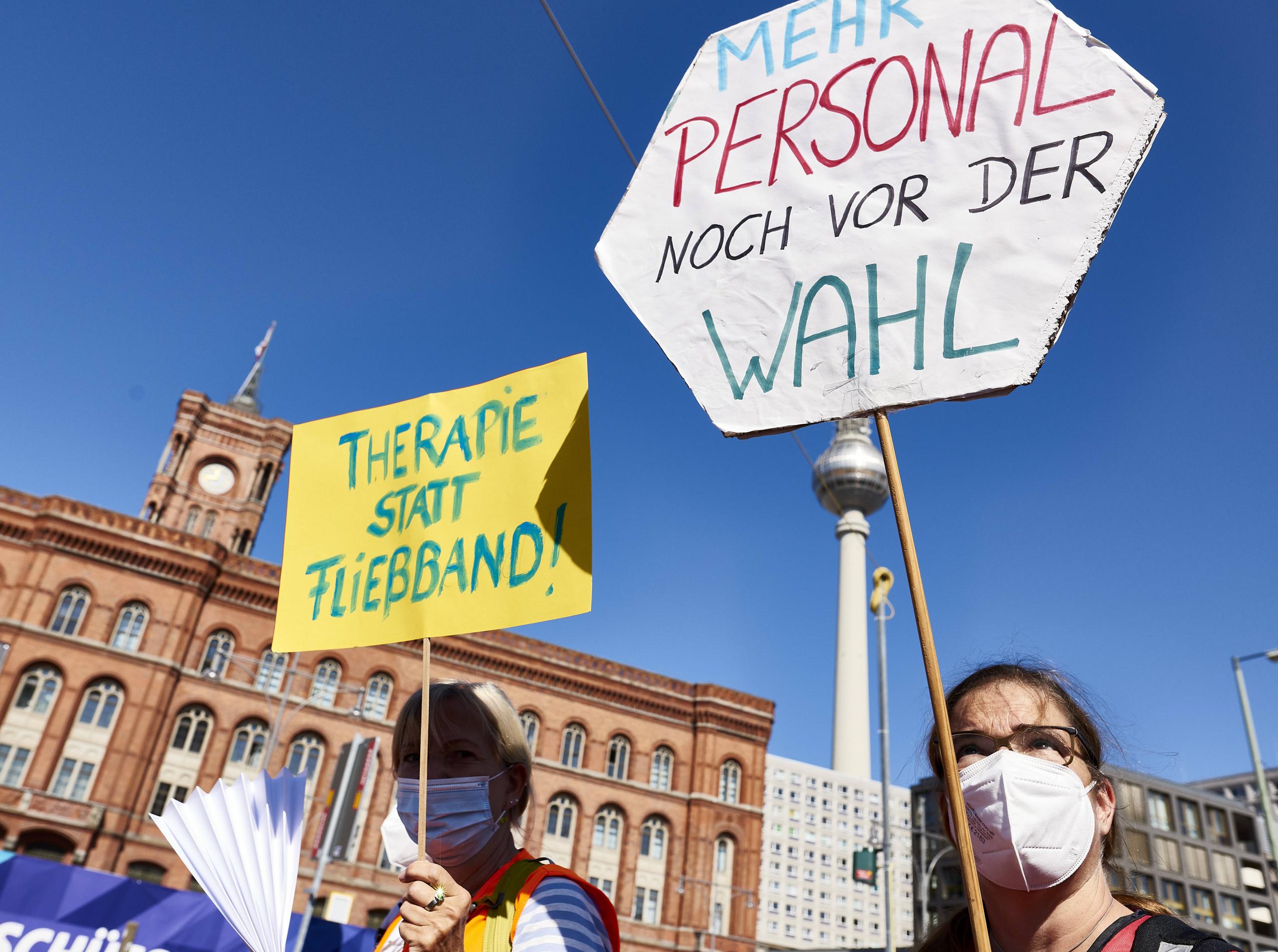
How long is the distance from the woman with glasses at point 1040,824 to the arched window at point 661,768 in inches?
1356

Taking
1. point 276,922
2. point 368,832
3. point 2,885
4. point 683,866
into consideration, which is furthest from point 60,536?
point 276,922

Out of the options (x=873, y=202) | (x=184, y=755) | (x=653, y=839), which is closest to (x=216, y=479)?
(x=184, y=755)

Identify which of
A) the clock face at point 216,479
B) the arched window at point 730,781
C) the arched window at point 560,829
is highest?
the clock face at point 216,479

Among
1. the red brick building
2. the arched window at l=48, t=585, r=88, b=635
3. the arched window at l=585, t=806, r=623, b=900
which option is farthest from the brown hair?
the arched window at l=585, t=806, r=623, b=900

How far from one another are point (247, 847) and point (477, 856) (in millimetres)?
965

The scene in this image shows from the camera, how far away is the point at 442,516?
8.52 feet

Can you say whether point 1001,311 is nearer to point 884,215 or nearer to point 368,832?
point 884,215

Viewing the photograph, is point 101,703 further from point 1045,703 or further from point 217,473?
point 1045,703

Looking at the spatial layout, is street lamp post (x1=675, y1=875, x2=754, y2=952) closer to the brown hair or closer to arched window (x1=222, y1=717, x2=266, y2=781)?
arched window (x1=222, y1=717, x2=266, y2=781)

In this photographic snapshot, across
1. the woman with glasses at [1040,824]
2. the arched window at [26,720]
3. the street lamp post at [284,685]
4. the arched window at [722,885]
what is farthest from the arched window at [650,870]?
the woman with glasses at [1040,824]

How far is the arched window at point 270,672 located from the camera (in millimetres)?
30062

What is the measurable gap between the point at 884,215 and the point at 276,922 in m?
2.66

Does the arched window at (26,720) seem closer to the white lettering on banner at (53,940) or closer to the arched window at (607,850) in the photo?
the arched window at (607,850)

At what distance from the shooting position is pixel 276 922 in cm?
278
